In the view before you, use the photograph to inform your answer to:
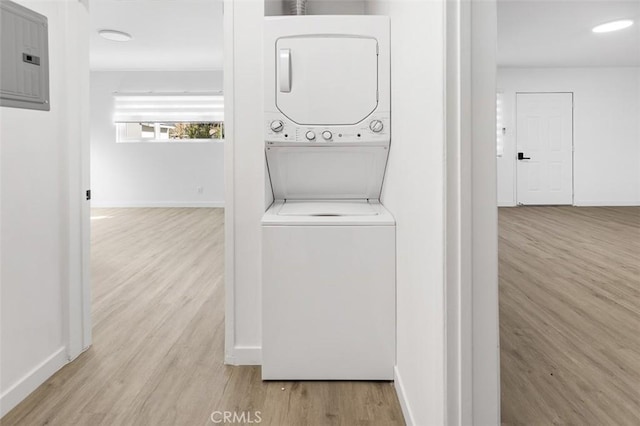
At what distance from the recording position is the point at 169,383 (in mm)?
1966

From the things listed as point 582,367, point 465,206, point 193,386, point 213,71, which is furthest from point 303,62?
point 213,71

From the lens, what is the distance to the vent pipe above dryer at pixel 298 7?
2383 millimetres

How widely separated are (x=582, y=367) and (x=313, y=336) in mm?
1238

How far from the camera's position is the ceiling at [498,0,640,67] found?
15.9ft

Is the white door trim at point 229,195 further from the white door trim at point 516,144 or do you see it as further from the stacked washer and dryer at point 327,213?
the white door trim at point 516,144

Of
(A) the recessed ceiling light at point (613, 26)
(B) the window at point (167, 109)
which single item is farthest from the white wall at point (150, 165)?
(A) the recessed ceiling light at point (613, 26)

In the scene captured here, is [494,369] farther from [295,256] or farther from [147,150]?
[147,150]

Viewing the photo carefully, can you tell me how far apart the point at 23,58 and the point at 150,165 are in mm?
6784

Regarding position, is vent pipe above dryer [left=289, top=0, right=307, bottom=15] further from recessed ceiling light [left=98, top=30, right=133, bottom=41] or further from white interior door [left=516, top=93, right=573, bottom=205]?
white interior door [left=516, top=93, right=573, bottom=205]

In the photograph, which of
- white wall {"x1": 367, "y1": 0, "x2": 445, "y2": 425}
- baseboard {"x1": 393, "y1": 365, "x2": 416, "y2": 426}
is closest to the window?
white wall {"x1": 367, "y1": 0, "x2": 445, "y2": 425}

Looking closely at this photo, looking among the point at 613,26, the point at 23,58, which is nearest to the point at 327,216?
the point at 23,58

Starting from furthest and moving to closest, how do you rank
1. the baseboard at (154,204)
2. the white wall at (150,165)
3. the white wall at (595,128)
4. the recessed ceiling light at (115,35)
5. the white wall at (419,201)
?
the baseboard at (154,204), the white wall at (150,165), the white wall at (595,128), the recessed ceiling light at (115,35), the white wall at (419,201)

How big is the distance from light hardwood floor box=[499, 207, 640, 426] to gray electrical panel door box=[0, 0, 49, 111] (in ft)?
7.37

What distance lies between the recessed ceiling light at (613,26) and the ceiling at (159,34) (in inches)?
181
